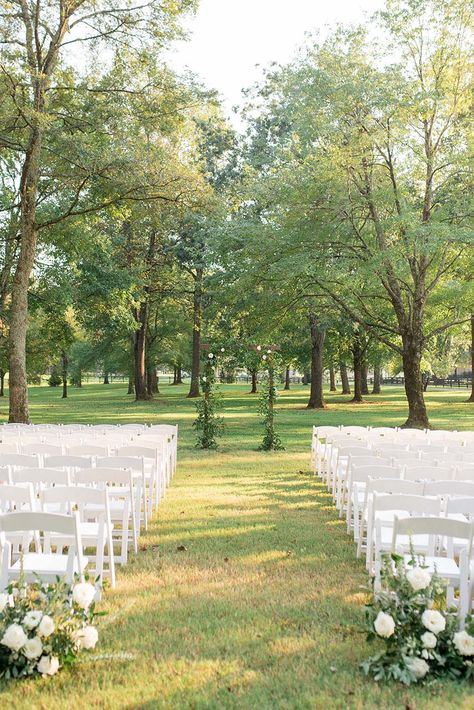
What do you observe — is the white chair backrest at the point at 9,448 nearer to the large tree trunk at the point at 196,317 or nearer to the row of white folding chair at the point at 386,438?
the row of white folding chair at the point at 386,438

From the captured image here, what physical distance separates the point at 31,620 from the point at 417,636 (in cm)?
231

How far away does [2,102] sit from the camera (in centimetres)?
1709

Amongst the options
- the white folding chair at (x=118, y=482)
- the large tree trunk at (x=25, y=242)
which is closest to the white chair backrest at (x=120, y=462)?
the white folding chair at (x=118, y=482)

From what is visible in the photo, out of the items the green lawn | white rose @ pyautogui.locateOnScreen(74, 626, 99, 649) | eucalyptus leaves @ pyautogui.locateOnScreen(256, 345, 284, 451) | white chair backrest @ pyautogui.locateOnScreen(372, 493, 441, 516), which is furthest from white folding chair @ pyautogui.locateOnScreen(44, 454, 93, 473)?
eucalyptus leaves @ pyautogui.locateOnScreen(256, 345, 284, 451)

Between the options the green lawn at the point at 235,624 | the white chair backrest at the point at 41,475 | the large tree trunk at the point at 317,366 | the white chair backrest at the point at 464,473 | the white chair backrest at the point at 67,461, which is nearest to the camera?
the green lawn at the point at 235,624

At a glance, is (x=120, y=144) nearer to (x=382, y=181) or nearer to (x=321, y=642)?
(x=382, y=181)

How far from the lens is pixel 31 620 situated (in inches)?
154

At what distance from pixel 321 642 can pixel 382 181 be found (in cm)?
1963

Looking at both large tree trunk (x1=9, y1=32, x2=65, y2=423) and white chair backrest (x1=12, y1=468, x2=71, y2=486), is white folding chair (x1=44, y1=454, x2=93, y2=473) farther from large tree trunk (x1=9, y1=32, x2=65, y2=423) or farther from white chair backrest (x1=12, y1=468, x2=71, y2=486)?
large tree trunk (x1=9, y1=32, x2=65, y2=423)

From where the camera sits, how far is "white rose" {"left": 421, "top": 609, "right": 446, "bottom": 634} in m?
3.92

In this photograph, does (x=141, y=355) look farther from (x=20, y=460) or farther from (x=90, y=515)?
(x=90, y=515)

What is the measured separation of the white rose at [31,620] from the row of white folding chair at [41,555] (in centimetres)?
30

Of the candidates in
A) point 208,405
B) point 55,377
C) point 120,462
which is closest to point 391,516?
point 120,462

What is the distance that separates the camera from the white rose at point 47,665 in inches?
154
